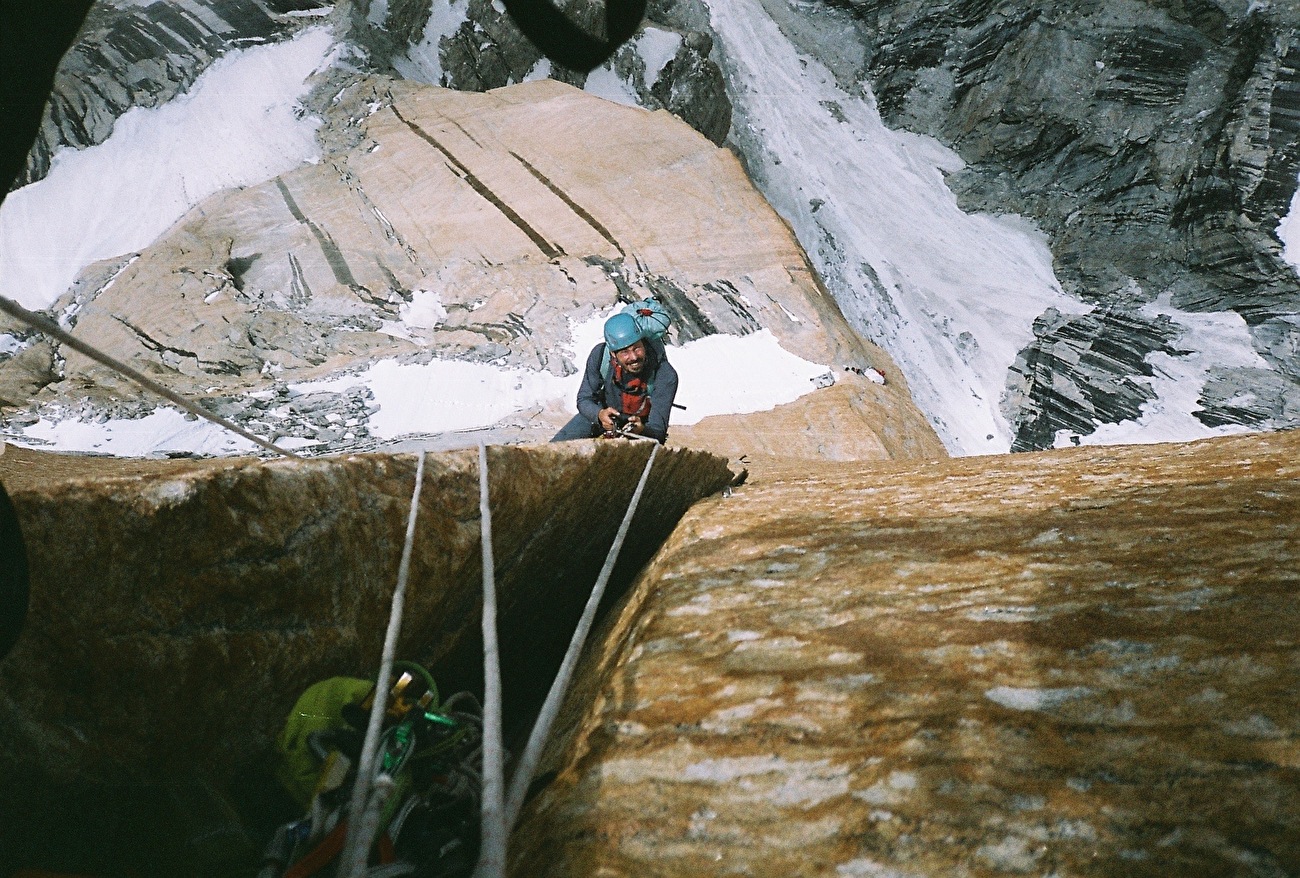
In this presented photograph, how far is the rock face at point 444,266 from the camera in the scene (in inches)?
578

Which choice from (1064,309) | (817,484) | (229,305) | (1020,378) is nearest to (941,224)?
(1064,309)

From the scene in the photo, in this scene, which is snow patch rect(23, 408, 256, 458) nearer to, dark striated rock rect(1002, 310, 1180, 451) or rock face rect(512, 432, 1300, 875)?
rock face rect(512, 432, 1300, 875)

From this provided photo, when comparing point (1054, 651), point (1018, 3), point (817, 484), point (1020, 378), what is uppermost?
point (1018, 3)

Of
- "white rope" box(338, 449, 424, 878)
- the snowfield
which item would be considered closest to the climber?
"white rope" box(338, 449, 424, 878)

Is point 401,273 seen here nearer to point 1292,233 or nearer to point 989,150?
point 989,150

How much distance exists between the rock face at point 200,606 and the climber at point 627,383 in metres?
3.68

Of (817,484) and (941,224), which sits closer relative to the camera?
(817,484)

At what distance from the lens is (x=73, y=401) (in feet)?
44.0

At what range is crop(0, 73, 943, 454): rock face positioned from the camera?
48.2ft

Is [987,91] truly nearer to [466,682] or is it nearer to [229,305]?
[229,305]

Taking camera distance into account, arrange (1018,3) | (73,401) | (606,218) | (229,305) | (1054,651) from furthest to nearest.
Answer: (1018,3)
(606,218)
(229,305)
(73,401)
(1054,651)

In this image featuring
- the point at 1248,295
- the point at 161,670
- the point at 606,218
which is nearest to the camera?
the point at 161,670

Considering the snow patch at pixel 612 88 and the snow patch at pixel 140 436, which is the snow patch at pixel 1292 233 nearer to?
the snow patch at pixel 612 88

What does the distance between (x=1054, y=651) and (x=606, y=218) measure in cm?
1727
